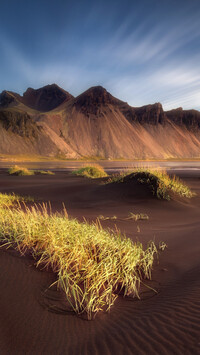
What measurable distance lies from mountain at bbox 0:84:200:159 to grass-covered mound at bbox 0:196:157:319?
226 feet

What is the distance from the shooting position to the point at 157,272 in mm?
2998

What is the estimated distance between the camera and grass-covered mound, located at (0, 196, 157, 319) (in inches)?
88.8

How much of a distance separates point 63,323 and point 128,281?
32.3 inches

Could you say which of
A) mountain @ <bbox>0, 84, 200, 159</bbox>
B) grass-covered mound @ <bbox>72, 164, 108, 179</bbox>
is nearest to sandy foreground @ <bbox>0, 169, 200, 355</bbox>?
grass-covered mound @ <bbox>72, 164, 108, 179</bbox>

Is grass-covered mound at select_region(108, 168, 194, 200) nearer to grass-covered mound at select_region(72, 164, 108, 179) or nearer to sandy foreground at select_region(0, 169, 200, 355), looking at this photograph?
sandy foreground at select_region(0, 169, 200, 355)

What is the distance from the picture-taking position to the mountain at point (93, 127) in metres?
77.1

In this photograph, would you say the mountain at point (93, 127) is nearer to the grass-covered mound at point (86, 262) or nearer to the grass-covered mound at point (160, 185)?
the grass-covered mound at point (160, 185)

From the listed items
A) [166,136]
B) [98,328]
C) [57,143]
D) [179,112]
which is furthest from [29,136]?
[179,112]

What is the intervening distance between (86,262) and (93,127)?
97.8 m

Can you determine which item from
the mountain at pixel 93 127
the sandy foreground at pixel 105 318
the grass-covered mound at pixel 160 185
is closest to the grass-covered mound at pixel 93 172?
the grass-covered mound at pixel 160 185

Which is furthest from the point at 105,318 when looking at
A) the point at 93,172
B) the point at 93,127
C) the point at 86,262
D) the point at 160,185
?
the point at 93,127

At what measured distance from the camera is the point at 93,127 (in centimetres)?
9831

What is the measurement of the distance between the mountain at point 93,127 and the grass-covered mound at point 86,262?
68965 millimetres

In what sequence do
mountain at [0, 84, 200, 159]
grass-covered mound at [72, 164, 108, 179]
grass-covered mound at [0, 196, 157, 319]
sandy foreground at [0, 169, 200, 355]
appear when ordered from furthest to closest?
mountain at [0, 84, 200, 159] < grass-covered mound at [72, 164, 108, 179] < grass-covered mound at [0, 196, 157, 319] < sandy foreground at [0, 169, 200, 355]
